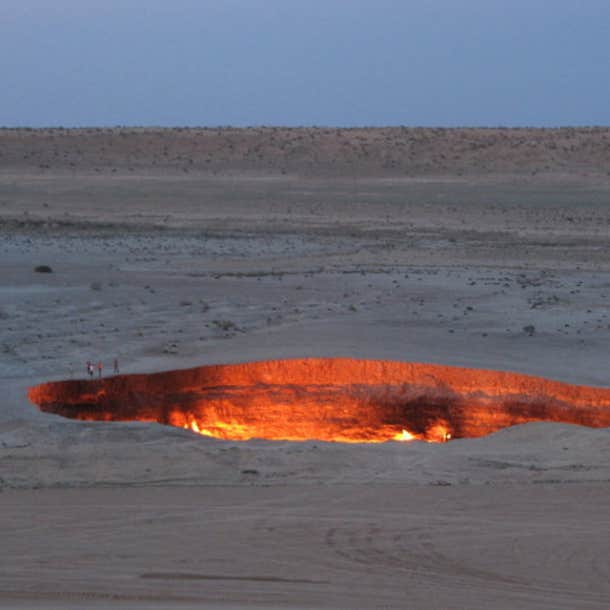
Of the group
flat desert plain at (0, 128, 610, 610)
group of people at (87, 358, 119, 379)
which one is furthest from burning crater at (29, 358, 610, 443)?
flat desert plain at (0, 128, 610, 610)

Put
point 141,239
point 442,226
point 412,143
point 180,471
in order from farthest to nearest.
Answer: point 412,143
point 442,226
point 141,239
point 180,471

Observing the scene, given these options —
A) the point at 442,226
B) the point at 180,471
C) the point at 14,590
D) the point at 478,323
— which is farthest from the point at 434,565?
the point at 442,226

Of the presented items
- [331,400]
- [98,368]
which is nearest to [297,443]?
[331,400]

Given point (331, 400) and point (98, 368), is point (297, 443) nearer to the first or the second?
point (331, 400)

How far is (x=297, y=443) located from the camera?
404 inches

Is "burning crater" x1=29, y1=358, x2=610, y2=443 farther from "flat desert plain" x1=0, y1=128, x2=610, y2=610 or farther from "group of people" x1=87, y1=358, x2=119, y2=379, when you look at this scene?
"flat desert plain" x1=0, y1=128, x2=610, y2=610

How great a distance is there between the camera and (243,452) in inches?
384

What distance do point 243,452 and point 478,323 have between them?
6.15 metres

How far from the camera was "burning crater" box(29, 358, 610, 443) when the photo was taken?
1198 cm

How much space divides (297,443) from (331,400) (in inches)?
85.8

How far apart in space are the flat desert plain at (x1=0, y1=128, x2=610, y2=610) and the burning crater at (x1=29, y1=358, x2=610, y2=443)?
30 cm

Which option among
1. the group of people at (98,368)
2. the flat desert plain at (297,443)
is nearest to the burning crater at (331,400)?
the group of people at (98,368)

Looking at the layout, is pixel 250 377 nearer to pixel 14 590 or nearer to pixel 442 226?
pixel 14 590

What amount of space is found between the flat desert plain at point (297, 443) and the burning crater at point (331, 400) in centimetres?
30
